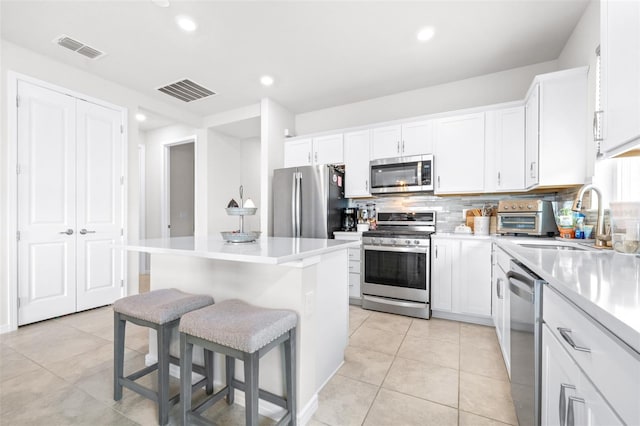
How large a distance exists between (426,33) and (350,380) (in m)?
3.02

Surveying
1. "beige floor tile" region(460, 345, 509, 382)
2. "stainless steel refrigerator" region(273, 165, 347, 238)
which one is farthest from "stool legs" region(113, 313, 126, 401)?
"stainless steel refrigerator" region(273, 165, 347, 238)

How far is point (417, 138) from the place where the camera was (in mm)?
3488

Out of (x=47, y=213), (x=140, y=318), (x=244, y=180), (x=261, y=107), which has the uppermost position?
(x=261, y=107)

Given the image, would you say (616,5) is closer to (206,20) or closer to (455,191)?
(455,191)

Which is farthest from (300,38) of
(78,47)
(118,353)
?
(118,353)

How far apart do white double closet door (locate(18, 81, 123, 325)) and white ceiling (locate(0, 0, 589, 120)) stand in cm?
61

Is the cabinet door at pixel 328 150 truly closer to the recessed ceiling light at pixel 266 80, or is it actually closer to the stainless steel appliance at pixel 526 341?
the recessed ceiling light at pixel 266 80

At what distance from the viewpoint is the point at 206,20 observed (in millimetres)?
2492

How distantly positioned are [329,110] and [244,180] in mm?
2213

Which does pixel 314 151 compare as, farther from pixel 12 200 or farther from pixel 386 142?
pixel 12 200

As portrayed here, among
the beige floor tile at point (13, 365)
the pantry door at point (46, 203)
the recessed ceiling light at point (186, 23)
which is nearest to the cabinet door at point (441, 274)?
the recessed ceiling light at point (186, 23)

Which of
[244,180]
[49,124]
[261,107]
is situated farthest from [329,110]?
[49,124]

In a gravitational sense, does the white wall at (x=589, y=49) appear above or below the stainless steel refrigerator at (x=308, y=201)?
above

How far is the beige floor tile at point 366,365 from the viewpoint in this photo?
1.94m
